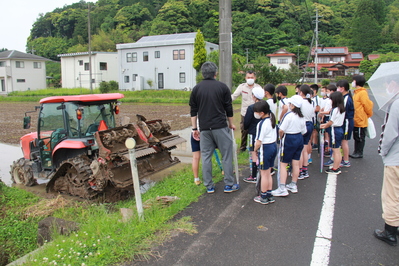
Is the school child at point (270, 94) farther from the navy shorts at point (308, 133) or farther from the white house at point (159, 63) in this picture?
the white house at point (159, 63)

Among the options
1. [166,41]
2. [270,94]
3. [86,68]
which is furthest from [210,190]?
[86,68]

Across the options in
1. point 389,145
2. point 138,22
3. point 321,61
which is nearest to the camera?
point 389,145

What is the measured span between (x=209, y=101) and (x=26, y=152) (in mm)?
5593

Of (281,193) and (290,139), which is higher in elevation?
(290,139)

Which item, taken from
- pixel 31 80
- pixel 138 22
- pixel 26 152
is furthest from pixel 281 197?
pixel 138 22

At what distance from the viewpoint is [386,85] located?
11.6 ft

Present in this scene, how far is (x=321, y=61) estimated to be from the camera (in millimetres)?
71375

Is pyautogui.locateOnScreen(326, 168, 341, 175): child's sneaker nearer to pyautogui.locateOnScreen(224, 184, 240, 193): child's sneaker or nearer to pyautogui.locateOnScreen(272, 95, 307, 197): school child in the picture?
pyautogui.locateOnScreen(272, 95, 307, 197): school child

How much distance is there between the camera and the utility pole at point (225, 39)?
7195 millimetres

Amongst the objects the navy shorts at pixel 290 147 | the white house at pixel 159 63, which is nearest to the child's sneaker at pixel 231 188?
Result: the navy shorts at pixel 290 147

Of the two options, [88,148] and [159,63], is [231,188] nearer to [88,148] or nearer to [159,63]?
[88,148]

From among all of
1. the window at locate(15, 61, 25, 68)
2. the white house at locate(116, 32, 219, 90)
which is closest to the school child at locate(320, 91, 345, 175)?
the white house at locate(116, 32, 219, 90)

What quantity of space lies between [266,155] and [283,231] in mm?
1195

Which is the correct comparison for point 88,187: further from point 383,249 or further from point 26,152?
point 383,249
